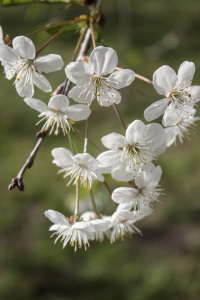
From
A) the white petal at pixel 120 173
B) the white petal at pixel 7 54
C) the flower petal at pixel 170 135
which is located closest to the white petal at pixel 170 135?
the flower petal at pixel 170 135

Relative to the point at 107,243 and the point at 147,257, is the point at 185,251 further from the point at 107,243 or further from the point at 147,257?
the point at 107,243

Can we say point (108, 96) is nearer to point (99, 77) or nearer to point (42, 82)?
point (99, 77)

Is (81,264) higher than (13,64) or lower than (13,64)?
lower

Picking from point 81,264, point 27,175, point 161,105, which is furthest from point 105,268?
point 161,105

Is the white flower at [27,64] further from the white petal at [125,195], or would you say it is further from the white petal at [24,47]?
the white petal at [125,195]

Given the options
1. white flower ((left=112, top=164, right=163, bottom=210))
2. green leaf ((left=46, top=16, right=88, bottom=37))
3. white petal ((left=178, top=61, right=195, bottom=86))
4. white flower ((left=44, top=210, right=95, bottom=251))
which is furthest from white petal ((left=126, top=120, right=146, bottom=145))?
green leaf ((left=46, top=16, right=88, bottom=37))

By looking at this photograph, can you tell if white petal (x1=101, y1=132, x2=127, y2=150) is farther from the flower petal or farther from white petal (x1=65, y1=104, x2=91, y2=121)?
the flower petal
